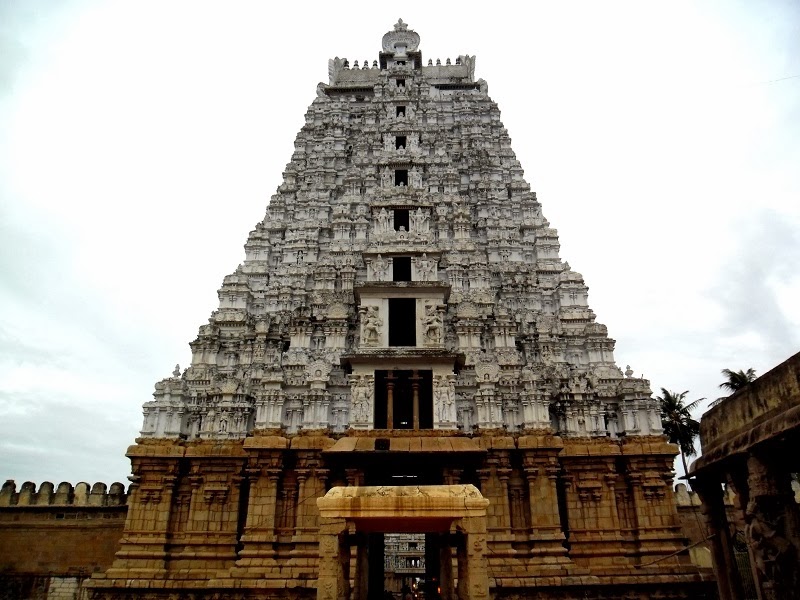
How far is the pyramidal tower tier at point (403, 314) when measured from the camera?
882 inches

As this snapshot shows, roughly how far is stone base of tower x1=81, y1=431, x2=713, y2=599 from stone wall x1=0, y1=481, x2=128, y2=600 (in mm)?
7085

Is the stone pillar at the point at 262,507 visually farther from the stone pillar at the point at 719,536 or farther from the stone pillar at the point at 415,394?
the stone pillar at the point at 719,536

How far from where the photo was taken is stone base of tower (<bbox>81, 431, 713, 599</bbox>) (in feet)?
64.2

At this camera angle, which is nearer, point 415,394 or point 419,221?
point 415,394

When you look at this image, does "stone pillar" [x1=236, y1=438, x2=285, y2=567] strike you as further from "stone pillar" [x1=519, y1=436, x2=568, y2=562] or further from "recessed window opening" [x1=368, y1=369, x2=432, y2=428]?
"stone pillar" [x1=519, y1=436, x2=568, y2=562]

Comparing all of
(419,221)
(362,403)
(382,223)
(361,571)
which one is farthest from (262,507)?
(419,221)

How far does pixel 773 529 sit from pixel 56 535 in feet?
96.8

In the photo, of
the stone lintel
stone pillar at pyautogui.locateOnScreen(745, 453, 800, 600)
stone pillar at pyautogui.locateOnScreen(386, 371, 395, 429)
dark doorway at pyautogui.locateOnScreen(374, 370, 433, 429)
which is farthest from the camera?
dark doorway at pyautogui.locateOnScreen(374, 370, 433, 429)

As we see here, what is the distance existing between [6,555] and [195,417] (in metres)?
12.8

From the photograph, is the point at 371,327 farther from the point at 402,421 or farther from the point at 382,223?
the point at 382,223

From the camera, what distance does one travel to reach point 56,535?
27.0 metres

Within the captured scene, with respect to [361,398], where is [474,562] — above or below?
below

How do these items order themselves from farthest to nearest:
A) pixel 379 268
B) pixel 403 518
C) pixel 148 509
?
pixel 379 268 < pixel 148 509 < pixel 403 518

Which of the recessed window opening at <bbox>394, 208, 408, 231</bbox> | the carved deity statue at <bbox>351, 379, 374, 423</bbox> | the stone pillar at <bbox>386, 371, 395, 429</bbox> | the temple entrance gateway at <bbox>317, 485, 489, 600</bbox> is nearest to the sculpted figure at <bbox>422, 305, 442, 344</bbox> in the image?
the stone pillar at <bbox>386, 371, 395, 429</bbox>
